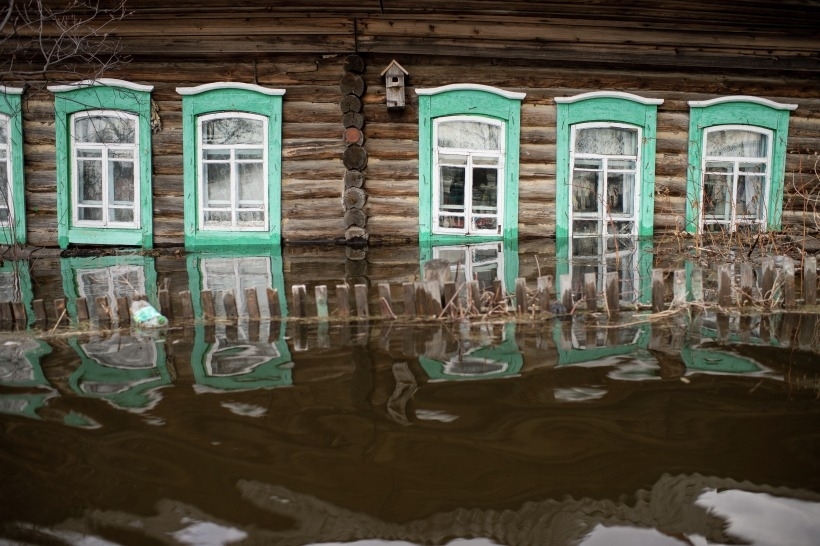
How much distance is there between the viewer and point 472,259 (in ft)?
27.8

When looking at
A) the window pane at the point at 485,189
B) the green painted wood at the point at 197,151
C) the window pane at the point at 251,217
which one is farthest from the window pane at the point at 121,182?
the window pane at the point at 485,189

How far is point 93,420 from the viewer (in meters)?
3.57

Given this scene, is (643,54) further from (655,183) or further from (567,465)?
(567,465)

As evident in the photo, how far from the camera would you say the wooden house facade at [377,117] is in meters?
9.77

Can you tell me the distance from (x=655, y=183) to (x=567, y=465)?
314 inches

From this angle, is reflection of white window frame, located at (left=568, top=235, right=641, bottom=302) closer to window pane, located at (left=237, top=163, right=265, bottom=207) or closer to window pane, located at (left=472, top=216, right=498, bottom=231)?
window pane, located at (left=472, top=216, right=498, bottom=231)

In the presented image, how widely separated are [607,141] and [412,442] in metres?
8.01

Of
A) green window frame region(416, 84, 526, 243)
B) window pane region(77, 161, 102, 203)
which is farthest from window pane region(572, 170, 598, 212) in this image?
window pane region(77, 161, 102, 203)

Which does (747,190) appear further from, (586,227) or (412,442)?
(412,442)

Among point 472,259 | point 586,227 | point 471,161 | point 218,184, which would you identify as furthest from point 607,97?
point 218,184

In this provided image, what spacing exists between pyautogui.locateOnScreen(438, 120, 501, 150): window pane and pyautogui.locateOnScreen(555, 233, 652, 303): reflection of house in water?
5.37 ft

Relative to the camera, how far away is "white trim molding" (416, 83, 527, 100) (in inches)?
390

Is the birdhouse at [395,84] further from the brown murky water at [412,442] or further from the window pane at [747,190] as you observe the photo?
the brown murky water at [412,442]

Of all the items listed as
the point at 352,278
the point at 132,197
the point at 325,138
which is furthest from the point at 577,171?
the point at 132,197
